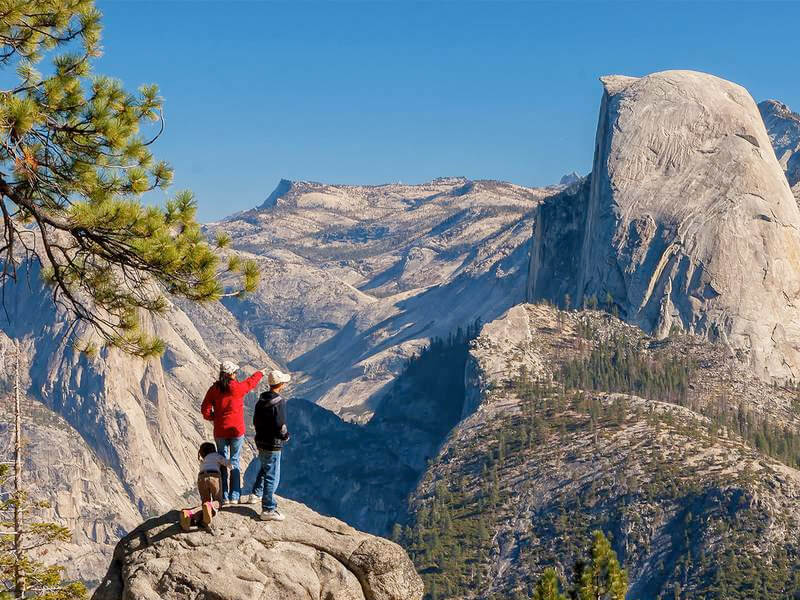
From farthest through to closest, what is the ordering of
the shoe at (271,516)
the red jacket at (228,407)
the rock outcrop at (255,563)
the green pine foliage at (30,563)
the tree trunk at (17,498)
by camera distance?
the tree trunk at (17,498) < the green pine foliage at (30,563) < the red jacket at (228,407) < the shoe at (271,516) < the rock outcrop at (255,563)

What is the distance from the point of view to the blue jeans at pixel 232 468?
34.5 metres

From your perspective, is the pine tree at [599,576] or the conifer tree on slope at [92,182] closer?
the conifer tree on slope at [92,182]

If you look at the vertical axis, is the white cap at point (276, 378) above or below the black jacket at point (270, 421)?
above

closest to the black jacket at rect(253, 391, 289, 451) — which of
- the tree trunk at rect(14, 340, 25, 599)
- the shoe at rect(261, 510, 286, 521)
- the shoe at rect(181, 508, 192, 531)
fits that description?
the shoe at rect(261, 510, 286, 521)

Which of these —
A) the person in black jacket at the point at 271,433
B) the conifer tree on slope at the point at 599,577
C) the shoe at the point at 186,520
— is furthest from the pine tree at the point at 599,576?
the shoe at the point at 186,520

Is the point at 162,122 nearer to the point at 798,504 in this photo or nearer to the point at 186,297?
the point at 186,297

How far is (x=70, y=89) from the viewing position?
36.8 meters

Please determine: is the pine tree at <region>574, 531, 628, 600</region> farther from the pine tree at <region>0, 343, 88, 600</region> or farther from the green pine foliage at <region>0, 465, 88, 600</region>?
the pine tree at <region>0, 343, 88, 600</region>

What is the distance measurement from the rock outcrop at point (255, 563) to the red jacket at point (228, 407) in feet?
6.87

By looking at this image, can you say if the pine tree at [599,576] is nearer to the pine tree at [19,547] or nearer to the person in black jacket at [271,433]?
the pine tree at [19,547]

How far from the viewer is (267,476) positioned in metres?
34.2

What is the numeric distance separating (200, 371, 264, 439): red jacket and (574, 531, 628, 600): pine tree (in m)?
69.2

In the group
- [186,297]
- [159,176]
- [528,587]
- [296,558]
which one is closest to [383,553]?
[296,558]

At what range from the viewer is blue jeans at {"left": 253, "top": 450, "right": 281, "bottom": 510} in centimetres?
3381
